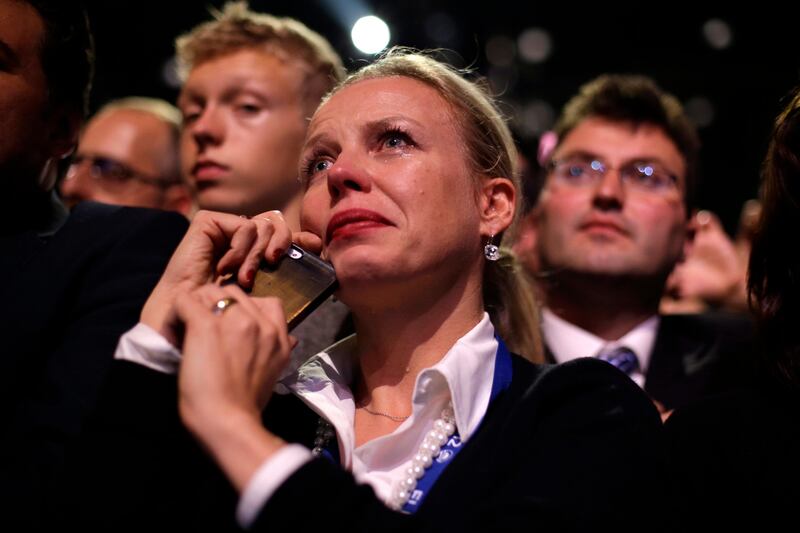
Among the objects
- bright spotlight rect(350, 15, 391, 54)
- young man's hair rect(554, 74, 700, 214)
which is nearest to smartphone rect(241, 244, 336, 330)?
young man's hair rect(554, 74, 700, 214)

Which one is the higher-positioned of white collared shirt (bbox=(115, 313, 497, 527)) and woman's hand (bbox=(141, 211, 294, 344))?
woman's hand (bbox=(141, 211, 294, 344))

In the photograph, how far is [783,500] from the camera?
146cm

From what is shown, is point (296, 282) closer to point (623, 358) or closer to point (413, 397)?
point (413, 397)

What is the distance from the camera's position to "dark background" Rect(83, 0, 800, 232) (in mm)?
4496

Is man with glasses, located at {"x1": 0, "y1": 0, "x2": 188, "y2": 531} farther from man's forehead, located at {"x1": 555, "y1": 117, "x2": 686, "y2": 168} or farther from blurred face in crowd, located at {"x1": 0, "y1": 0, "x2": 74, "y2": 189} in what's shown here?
man's forehead, located at {"x1": 555, "y1": 117, "x2": 686, "y2": 168}

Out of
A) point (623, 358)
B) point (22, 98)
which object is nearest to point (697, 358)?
point (623, 358)

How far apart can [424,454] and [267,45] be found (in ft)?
5.89

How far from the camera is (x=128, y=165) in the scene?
3.41 metres

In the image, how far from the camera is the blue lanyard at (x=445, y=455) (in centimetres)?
146

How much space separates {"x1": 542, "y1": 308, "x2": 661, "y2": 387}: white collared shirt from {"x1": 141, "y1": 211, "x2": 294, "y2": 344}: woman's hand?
1.23 m

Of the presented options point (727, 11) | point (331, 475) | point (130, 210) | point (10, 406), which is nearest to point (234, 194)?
point (130, 210)

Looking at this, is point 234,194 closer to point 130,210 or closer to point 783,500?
point 130,210

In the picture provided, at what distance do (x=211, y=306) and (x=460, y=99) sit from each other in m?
0.75

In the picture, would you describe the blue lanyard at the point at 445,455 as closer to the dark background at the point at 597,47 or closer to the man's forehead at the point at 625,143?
the man's forehead at the point at 625,143
